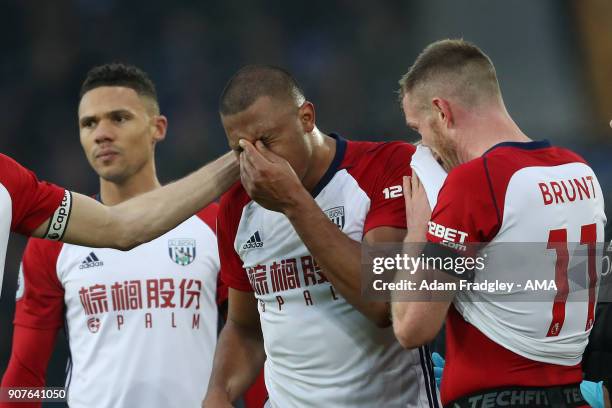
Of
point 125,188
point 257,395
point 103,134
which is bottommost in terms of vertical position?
point 257,395

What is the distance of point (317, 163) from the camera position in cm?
346

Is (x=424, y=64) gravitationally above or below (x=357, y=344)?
above

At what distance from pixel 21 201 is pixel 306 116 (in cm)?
108

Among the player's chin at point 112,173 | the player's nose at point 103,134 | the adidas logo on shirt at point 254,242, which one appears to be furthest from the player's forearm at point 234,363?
the player's nose at point 103,134

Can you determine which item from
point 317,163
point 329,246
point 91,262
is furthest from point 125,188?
point 329,246

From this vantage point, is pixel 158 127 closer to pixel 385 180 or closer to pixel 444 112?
pixel 385 180

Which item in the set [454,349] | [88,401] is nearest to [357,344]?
[454,349]

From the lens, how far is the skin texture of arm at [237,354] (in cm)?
372

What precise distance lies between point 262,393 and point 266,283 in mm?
1020

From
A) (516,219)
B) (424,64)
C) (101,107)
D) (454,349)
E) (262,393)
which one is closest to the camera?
(516,219)

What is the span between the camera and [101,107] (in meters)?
4.81

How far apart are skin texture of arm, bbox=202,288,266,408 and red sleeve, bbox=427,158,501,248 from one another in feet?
3.69

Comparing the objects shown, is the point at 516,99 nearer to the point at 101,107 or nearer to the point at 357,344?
the point at 101,107

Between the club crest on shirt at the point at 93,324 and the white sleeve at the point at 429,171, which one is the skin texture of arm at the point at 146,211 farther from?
the club crest on shirt at the point at 93,324
